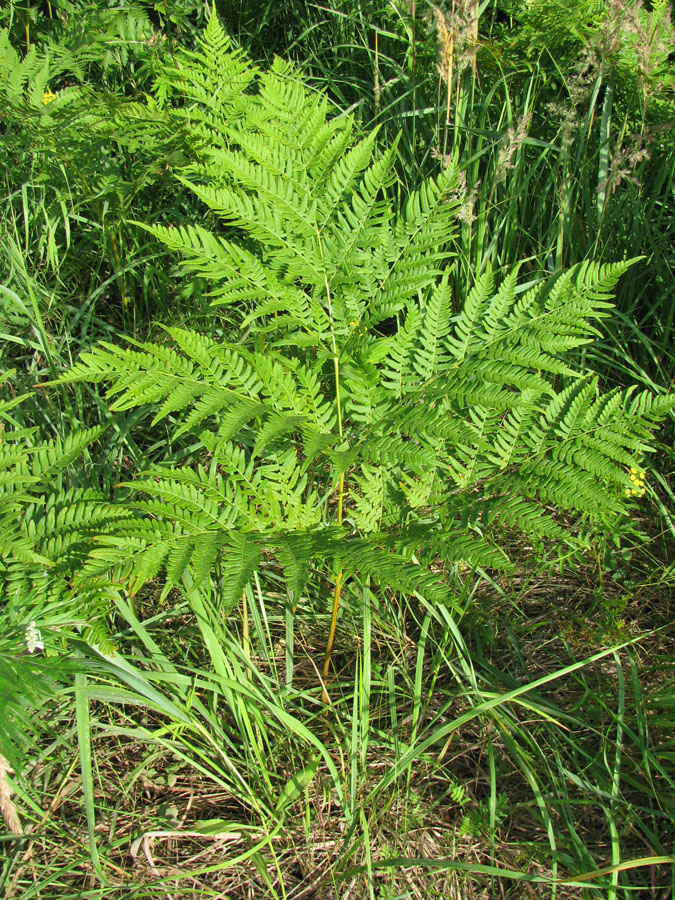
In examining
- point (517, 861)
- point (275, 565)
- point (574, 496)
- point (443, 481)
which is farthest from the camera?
point (275, 565)

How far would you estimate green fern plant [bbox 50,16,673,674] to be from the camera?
1.41 metres

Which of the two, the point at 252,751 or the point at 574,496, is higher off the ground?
the point at 574,496

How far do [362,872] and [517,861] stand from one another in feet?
1.16

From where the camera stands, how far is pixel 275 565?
2.10m

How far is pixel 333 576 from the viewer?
72.4 inches

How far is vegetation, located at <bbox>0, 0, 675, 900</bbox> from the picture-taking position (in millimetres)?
1433

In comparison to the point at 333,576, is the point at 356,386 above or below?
above

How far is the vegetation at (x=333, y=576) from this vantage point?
1433mm

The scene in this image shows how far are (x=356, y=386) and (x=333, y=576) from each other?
Result: 1.79 ft

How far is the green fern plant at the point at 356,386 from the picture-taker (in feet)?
4.62

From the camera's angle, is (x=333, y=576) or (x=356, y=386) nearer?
(x=356, y=386)

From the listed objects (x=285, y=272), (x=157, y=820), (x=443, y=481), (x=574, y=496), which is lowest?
(x=157, y=820)

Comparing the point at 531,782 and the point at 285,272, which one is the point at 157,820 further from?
the point at 285,272

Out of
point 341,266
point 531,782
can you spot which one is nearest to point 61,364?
point 341,266
